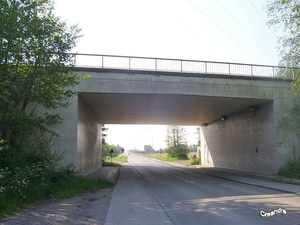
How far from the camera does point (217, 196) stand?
11.7m

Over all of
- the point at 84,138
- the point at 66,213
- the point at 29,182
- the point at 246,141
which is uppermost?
the point at 84,138

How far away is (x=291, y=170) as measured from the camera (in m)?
18.6

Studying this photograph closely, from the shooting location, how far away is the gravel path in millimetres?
7613

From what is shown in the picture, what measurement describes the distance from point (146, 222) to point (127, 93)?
1108 cm

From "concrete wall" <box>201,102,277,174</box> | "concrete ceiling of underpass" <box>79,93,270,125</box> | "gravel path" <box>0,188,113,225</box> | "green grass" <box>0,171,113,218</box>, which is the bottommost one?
"gravel path" <box>0,188,113,225</box>

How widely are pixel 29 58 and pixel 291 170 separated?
16.2 metres

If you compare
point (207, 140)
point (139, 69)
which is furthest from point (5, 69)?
point (207, 140)

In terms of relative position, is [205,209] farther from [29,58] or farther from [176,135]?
[176,135]

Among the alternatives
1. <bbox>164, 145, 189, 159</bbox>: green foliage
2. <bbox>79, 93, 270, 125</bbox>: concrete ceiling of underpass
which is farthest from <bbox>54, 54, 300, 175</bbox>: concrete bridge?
<bbox>164, 145, 189, 159</bbox>: green foliage

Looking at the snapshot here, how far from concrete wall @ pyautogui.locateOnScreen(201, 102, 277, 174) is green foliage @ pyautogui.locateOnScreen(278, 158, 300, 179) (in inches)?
30.9

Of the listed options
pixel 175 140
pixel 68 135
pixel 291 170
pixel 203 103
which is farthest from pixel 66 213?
pixel 175 140

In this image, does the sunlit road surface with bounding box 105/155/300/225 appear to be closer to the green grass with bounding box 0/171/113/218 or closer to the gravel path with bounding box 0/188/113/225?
the gravel path with bounding box 0/188/113/225

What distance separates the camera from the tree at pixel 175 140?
65500 mm

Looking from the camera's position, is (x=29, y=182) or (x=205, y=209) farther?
(x=29, y=182)
